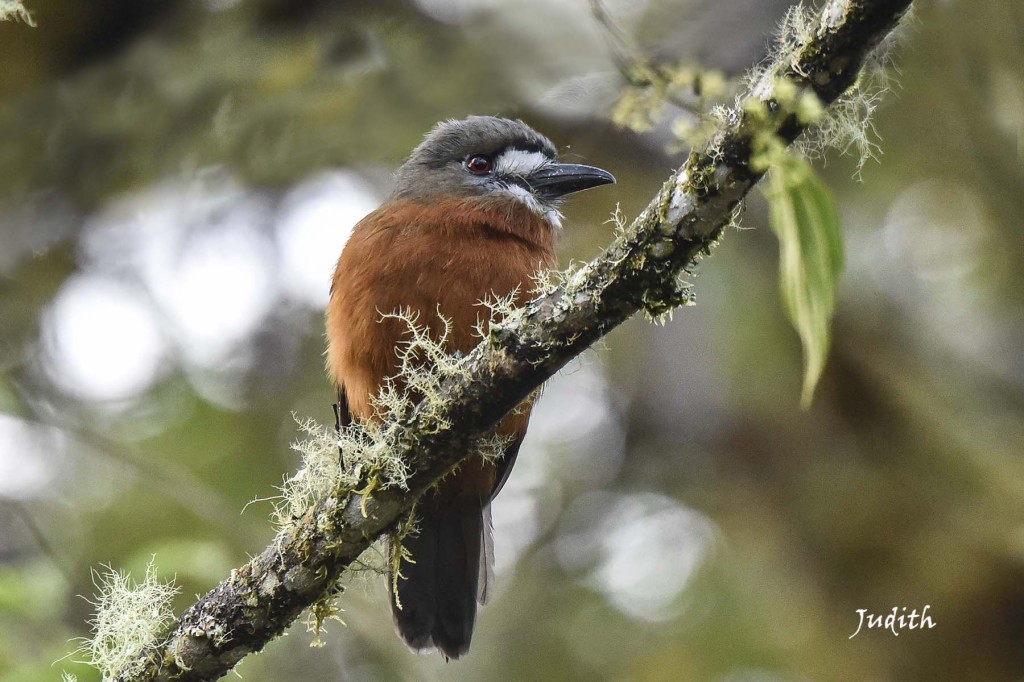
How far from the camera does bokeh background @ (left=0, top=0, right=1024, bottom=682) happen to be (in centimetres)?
450

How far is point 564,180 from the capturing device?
11.7ft

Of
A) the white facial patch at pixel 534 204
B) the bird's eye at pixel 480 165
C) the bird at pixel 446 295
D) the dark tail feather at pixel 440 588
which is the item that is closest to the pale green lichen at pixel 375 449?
the bird at pixel 446 295

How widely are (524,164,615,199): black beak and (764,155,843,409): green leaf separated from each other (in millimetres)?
2141

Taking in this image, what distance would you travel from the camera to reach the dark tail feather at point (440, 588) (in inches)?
130

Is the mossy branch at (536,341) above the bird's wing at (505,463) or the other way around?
the other way around

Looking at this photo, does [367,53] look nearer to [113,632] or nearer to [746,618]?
[113,632]

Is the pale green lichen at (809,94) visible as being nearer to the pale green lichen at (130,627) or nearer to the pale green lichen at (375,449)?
the pale green lichen at (375,449)

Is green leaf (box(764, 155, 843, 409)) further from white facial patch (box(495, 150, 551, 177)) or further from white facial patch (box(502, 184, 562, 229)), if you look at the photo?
white facial patch (box(495, 150, 551, 177))

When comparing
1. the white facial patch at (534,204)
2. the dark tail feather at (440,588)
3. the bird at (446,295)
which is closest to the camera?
the bird at (446,295)

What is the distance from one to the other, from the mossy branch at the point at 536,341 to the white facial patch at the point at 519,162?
161 cm

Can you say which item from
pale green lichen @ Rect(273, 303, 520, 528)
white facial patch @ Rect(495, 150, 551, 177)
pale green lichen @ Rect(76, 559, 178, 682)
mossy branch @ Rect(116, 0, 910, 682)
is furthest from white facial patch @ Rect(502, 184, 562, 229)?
pale green lichen @ Rect(76, 559, 178, 682)

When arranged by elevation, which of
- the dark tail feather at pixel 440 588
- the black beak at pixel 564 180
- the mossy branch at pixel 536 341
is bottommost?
the mossy branch at pixel 536 341

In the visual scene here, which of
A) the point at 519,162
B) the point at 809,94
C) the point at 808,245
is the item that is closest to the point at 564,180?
the point at 519,162

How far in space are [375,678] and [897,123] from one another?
4.22 metres
